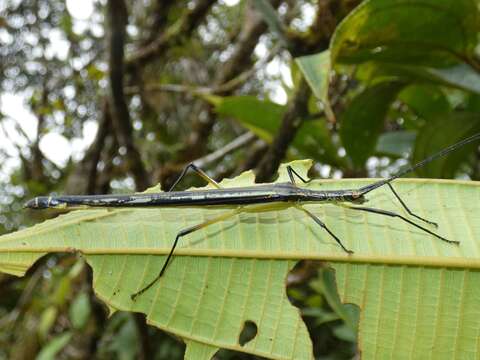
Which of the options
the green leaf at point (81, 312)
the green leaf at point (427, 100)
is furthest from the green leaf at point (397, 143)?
the green leaf at point (81, 312)

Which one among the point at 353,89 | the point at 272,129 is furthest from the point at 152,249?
Answer: the point at 353,89

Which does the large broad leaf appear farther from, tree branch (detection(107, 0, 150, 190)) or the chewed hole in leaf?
tree branch (detection(107, 0, 150, 190))

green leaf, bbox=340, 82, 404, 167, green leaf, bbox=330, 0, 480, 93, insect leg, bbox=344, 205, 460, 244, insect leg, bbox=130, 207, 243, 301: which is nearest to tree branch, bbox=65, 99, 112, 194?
green leaf, bbox=340, 82, 404, 167

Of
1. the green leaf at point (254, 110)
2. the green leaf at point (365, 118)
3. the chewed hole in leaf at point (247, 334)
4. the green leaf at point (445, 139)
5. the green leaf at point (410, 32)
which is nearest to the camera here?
the chewed hole in leaf at point (247, 334)

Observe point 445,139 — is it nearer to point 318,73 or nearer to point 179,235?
point 318,73

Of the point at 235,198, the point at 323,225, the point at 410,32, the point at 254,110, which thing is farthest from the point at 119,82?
the point at 323,225

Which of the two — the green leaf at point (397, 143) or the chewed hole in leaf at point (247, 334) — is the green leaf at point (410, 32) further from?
the chewed hole in leaf at point (247, 334)

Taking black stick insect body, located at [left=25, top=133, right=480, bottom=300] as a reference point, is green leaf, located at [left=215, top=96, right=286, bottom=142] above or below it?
below
